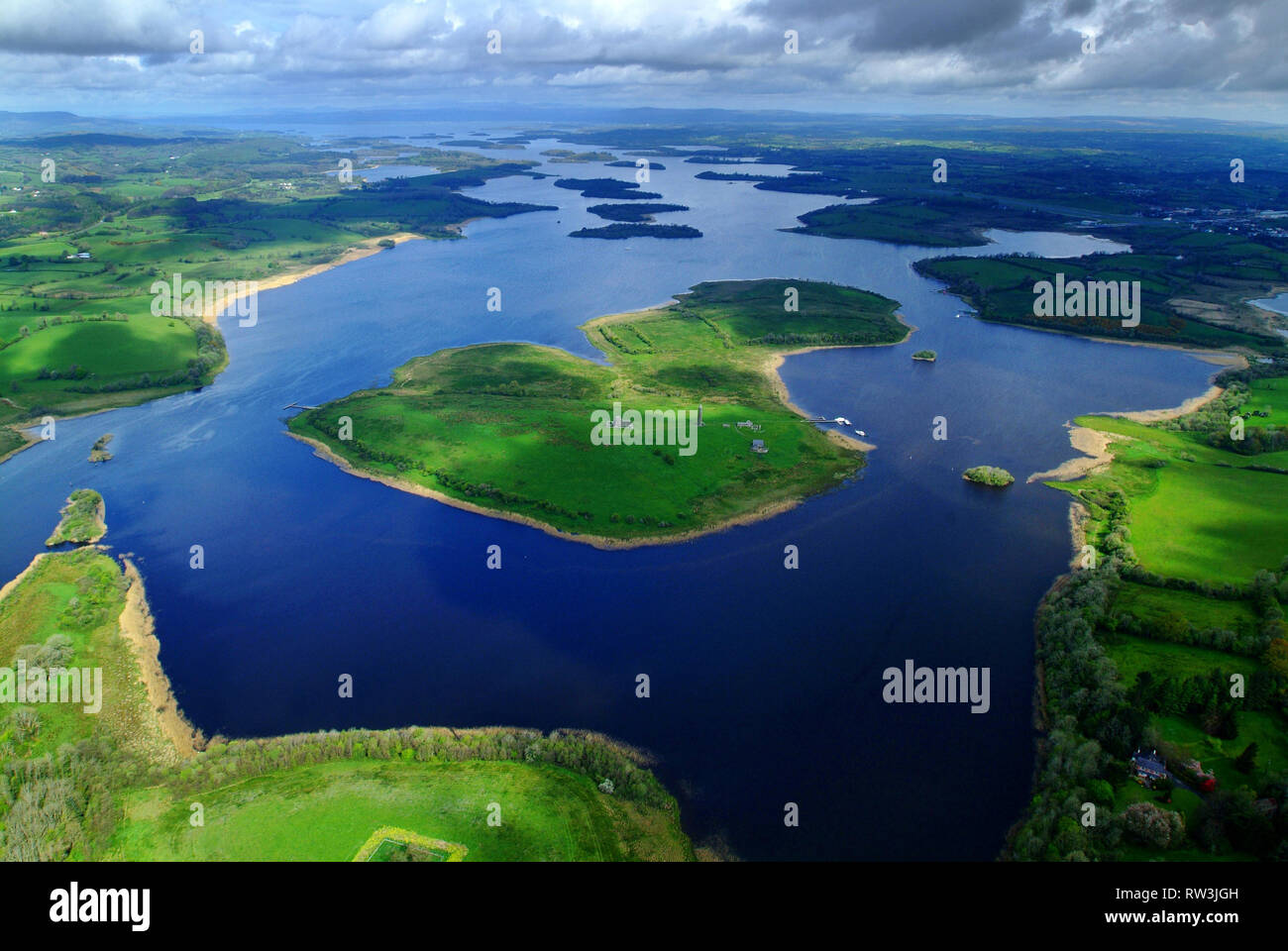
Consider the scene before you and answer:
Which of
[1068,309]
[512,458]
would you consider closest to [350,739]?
[512,458]

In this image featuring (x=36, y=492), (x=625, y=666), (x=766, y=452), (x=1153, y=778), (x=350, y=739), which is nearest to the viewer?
(x=1153, y=778)

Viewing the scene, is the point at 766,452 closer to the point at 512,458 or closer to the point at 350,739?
the point at 512,458

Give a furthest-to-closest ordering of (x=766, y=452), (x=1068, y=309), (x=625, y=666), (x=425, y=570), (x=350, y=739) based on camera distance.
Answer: (x=1068, y=309), (x=766, y=452), (x=425, y=570), (x=625, y=666), (x=350, y=739)

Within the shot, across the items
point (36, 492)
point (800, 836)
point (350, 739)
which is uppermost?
point (36, 492)
